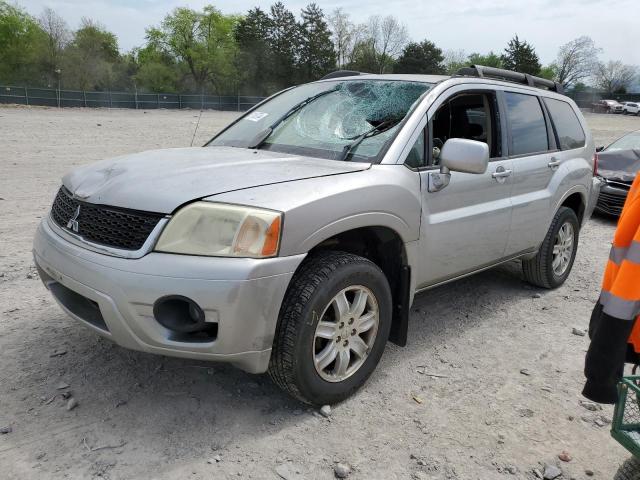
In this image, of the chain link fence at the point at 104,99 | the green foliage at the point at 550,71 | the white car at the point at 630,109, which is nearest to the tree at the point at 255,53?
the chain link fence at the point at 104,99

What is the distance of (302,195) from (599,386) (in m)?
1.47

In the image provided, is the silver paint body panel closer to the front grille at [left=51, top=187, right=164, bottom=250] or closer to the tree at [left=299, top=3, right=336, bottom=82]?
the front grille at [left=51, top=187, right=164, bottom=250]

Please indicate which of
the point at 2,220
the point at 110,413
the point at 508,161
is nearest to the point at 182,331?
the point at 110,413

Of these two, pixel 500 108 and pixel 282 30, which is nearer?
pixel 500 108

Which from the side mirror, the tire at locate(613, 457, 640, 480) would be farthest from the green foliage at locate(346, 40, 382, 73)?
the tire at locate(613, 457, 640, 480)

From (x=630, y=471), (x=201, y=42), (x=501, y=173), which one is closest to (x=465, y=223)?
(x=501, y=173)

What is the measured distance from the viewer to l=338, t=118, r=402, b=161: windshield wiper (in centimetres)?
329

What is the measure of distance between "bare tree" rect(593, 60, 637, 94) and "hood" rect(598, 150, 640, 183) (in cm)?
8655

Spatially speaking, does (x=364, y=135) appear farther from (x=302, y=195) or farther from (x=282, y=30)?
(x=282, y=30)

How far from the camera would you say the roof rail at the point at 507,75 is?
421 cm

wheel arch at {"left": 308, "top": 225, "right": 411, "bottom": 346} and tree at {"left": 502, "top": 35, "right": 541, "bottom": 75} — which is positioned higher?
tree at {"left": 502, "top": 35, "right": 541, "bottom": 75}

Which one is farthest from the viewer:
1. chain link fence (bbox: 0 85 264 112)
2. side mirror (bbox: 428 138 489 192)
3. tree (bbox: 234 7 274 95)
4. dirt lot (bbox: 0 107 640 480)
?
tree (bbox: 234 7 274 95)

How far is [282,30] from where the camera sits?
67.1 meters

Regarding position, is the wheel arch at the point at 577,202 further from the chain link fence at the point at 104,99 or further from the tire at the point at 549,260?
the chain link fence at the point at 104,99
